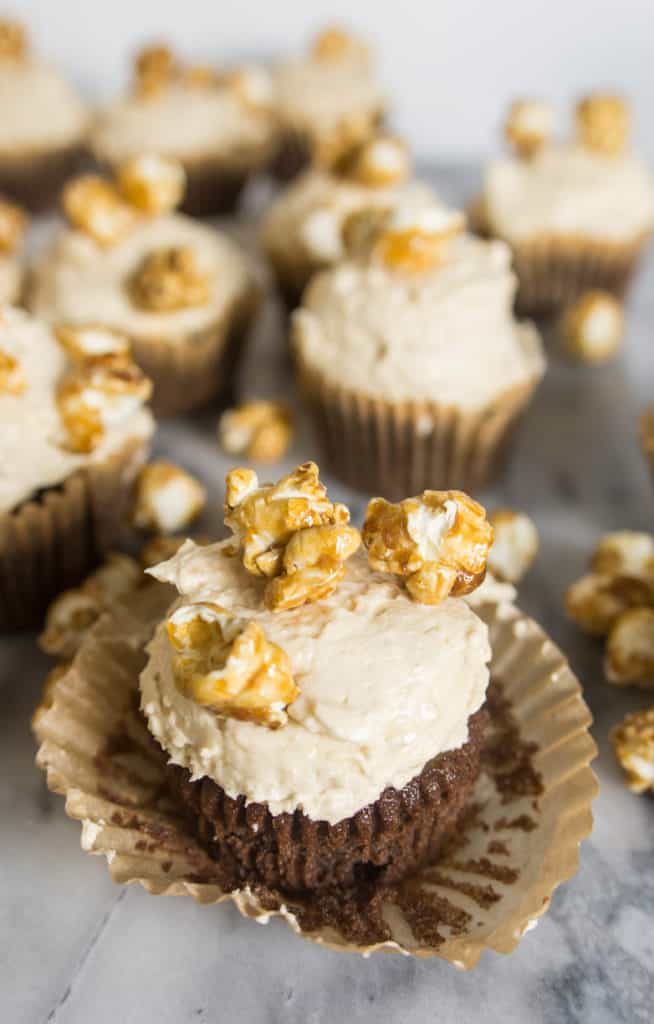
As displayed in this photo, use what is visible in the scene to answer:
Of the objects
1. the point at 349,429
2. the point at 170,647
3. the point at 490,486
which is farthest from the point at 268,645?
the point at 490,486

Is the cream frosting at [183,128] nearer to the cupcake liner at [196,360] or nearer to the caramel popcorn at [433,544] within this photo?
the cupcake liner at [196,360]

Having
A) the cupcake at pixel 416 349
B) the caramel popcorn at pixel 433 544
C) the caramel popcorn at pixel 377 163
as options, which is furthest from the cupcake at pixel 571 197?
the caramel popcorn at pixel 433 544

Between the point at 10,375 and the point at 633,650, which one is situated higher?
the point at 10,375

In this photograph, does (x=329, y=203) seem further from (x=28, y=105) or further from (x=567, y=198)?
(x=28, y=105)

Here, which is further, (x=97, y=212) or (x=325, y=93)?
(x=325, y=93)

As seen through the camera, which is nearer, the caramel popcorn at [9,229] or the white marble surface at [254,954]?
the white marble surface at [254,954]

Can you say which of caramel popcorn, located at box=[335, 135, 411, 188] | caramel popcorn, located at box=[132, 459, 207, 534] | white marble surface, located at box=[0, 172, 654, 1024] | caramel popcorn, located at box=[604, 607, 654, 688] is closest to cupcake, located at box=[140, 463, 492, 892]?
white marble surface, located at box=[0, 172, 654, 1024]

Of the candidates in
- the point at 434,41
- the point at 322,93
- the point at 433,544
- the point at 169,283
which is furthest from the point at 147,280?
the point at 434,41
